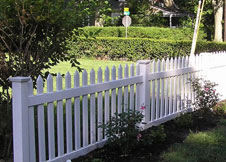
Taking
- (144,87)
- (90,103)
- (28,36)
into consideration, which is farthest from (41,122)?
(144,87)

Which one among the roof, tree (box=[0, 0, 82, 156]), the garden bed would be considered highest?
the roof

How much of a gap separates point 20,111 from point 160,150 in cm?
197

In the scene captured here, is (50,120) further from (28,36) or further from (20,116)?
(28,36)

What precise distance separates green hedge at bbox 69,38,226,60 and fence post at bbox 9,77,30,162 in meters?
12.1

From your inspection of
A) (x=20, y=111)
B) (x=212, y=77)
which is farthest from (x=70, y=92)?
(x=212, y=77)

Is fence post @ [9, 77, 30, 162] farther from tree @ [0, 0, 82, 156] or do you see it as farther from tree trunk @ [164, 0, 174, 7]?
tree trunk @ [164, 0, 174, 7]

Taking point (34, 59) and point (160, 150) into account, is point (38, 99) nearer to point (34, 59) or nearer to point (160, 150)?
point (34, 59)

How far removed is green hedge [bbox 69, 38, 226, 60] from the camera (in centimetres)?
1563

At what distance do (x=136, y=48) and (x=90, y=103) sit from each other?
13275mm

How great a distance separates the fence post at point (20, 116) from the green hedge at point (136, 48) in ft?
39.8

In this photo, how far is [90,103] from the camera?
4.23 meters

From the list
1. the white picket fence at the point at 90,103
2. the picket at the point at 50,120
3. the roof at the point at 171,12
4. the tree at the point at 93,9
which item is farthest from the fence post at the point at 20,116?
the roof at the point at 171,12

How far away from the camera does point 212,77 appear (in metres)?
7.25

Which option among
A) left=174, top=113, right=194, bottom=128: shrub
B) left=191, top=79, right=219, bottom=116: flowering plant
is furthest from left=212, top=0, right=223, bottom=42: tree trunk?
left=174, top=113, right=194, bottom=128: shrub
